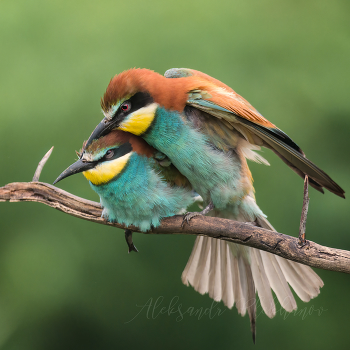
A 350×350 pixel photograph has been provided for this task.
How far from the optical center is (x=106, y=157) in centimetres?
120

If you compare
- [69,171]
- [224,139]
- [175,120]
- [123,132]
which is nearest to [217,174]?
[224,139]

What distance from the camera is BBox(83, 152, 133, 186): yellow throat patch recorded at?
3.91ft

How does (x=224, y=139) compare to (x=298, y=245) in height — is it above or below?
above

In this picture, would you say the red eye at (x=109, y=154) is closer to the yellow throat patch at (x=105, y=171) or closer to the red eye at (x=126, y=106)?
the yellow throat patch at (x=105, y=171)

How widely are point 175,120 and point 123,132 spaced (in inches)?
6.6

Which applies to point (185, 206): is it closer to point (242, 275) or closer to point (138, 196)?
point (138, 196)

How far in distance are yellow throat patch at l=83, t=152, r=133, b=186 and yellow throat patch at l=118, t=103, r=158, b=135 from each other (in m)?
0.10

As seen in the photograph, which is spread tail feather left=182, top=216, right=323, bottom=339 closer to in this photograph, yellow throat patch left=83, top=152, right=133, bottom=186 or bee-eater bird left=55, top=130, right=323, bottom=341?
bee-eater bird left=55, top=130, right=323, bottom=341

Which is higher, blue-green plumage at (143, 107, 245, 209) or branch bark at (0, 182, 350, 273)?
blue-green plumage at (143, 107, 245, 209)

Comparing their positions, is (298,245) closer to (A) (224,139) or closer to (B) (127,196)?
(A) (224,139)

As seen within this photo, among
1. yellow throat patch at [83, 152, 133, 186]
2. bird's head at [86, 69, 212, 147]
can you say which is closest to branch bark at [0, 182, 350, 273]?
yellow throat patch at [83, 152, 133, 186]

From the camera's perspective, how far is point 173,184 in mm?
1313

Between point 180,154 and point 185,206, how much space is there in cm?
22

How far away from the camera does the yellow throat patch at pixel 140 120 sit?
1.15 meters
